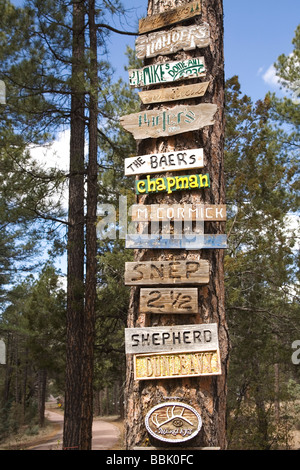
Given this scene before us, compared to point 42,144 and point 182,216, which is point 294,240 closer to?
point 42,144

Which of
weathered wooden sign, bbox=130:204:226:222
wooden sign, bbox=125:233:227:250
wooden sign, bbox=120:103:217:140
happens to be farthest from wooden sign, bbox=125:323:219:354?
wooden sign, bbox=120:103:217:140

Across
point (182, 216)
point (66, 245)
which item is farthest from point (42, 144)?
point (182, 216)

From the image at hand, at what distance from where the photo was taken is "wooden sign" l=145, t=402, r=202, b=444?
275cm

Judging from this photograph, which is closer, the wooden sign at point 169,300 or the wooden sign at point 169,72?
the wooden sign at point 169,300

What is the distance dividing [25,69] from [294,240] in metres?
6.22

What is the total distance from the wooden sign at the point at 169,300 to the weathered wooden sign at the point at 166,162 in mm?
794

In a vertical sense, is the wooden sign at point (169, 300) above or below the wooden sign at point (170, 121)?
below

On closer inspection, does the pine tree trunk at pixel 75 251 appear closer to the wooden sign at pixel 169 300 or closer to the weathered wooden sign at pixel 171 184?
the weathered wooden sign at pixel 171 184

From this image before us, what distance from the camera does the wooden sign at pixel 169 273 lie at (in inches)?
116

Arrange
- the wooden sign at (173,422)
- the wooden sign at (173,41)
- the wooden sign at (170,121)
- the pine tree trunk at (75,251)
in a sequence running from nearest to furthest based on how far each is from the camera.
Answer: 1. the wooden sign at (173,422)
2. the wooden sign at (170,121)
3. the wooden sign at (173,41)
4. the pine tree trunk at (75,251)

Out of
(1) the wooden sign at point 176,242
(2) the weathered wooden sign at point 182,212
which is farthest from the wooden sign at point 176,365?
(2) the weathered wooden sign at point 182,212

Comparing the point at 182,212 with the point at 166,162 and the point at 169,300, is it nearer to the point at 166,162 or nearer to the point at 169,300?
the point at 166,162

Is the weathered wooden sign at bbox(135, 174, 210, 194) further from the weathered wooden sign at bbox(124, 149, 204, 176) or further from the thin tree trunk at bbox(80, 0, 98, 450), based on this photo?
the thin tree trunk at bbox(80, 0, 98, 450)

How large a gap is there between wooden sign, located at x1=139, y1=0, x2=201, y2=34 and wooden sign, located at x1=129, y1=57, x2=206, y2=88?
314mm
